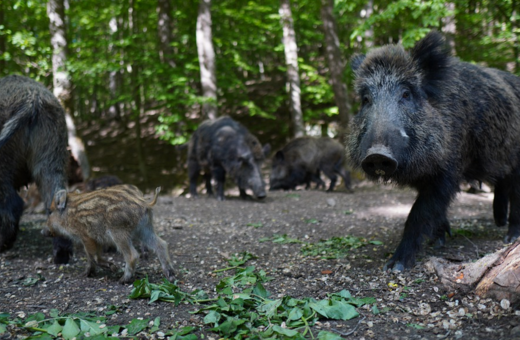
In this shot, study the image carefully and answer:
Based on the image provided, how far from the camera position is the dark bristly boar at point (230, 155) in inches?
382

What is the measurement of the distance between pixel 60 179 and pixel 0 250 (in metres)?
1.15

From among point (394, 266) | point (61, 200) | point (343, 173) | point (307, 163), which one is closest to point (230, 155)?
point (307, 163)

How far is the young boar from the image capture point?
3.85 m

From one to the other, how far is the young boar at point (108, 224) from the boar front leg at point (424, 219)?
2153mm

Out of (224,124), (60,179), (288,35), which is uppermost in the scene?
(288,35)

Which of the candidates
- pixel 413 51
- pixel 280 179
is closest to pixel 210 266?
pixel 413 51

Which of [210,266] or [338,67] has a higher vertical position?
[338,67]

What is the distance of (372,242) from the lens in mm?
4953

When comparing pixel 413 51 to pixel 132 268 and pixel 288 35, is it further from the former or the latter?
pixel 288 35

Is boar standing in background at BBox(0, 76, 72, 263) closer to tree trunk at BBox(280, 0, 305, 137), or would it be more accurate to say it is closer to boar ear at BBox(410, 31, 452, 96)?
boar ear at BBox(410, 31, 452, 96)

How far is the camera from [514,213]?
4.95 m

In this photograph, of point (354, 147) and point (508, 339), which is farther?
point (354, 147)

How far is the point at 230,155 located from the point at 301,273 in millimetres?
5924

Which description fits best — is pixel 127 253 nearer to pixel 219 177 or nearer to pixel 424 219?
pixel 424 219
